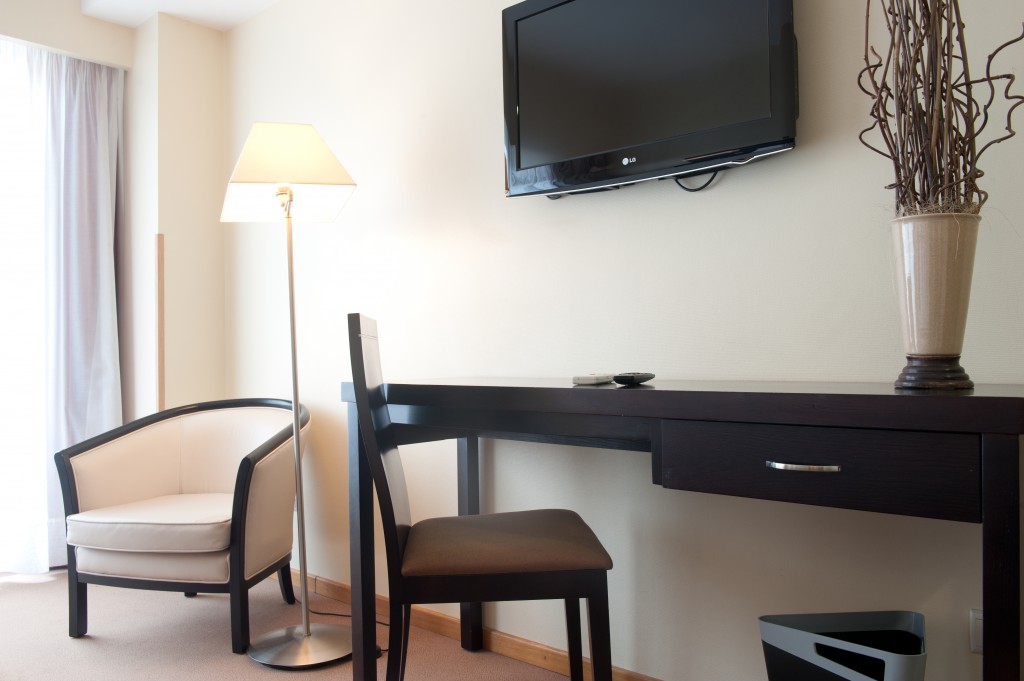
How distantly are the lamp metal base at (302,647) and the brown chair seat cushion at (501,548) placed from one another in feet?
2.79

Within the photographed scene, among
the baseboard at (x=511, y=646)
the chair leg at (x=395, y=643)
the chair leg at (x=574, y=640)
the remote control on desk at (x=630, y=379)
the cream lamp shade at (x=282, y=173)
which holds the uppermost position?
the cream lamp shade at (x=282, y=173)

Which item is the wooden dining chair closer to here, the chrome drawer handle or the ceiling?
the chrome drawer handle

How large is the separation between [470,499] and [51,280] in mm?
2195

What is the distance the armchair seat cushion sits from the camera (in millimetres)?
2271

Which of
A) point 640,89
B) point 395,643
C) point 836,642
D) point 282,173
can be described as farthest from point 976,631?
point 282,173

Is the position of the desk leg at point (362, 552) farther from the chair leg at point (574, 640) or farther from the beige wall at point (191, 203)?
the beige wall at point (191, 203)

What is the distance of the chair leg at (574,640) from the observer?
172cm

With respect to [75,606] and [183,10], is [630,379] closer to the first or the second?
[75,606]

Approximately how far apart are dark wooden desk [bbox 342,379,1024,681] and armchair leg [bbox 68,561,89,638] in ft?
5.34

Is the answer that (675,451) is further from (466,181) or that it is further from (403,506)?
(466,181)

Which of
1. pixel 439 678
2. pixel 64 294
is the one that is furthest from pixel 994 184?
pixel 64 294

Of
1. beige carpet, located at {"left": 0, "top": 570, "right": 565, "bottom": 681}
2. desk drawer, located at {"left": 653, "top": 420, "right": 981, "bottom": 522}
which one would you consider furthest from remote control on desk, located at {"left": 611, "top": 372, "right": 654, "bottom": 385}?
beige carpet, located at {"left": 0, "top": 570, "right": 565, "bottom": 681}

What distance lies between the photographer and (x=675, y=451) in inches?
51.5

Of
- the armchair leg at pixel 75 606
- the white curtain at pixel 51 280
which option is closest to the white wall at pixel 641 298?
the armchair leg at pixel 75 606
